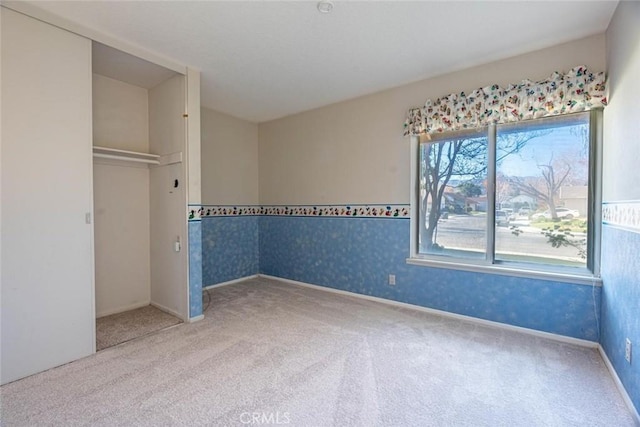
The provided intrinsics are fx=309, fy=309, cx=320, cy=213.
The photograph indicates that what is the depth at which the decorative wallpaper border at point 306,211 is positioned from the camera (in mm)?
3564

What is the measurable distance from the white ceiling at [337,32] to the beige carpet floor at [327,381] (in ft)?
8.36

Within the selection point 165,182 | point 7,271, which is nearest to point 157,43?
point 165,182

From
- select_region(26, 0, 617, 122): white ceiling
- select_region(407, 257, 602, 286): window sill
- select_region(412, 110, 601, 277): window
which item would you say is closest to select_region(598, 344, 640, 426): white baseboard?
select_region(407, 257, 602, 286): window sill

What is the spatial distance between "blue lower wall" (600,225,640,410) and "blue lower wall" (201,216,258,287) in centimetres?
417

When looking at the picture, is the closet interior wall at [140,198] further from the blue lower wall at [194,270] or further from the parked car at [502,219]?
the parked car at [502,219]

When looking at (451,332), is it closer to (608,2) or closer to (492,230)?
(492,230)

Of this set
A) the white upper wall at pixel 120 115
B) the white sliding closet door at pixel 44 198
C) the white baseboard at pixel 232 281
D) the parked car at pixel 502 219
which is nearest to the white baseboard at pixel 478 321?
the parked car at pixel 502 219

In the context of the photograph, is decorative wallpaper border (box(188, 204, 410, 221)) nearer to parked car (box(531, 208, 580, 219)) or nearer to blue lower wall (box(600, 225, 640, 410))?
parked car (box(531, 208, 580, 219))

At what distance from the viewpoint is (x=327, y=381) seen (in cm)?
207

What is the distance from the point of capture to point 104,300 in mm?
3291

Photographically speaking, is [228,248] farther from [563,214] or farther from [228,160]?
[563,214]

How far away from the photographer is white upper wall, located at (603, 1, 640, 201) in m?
1.82

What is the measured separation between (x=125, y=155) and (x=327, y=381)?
288cm

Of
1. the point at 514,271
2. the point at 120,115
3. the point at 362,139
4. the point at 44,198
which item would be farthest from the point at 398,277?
the point at 120,115
